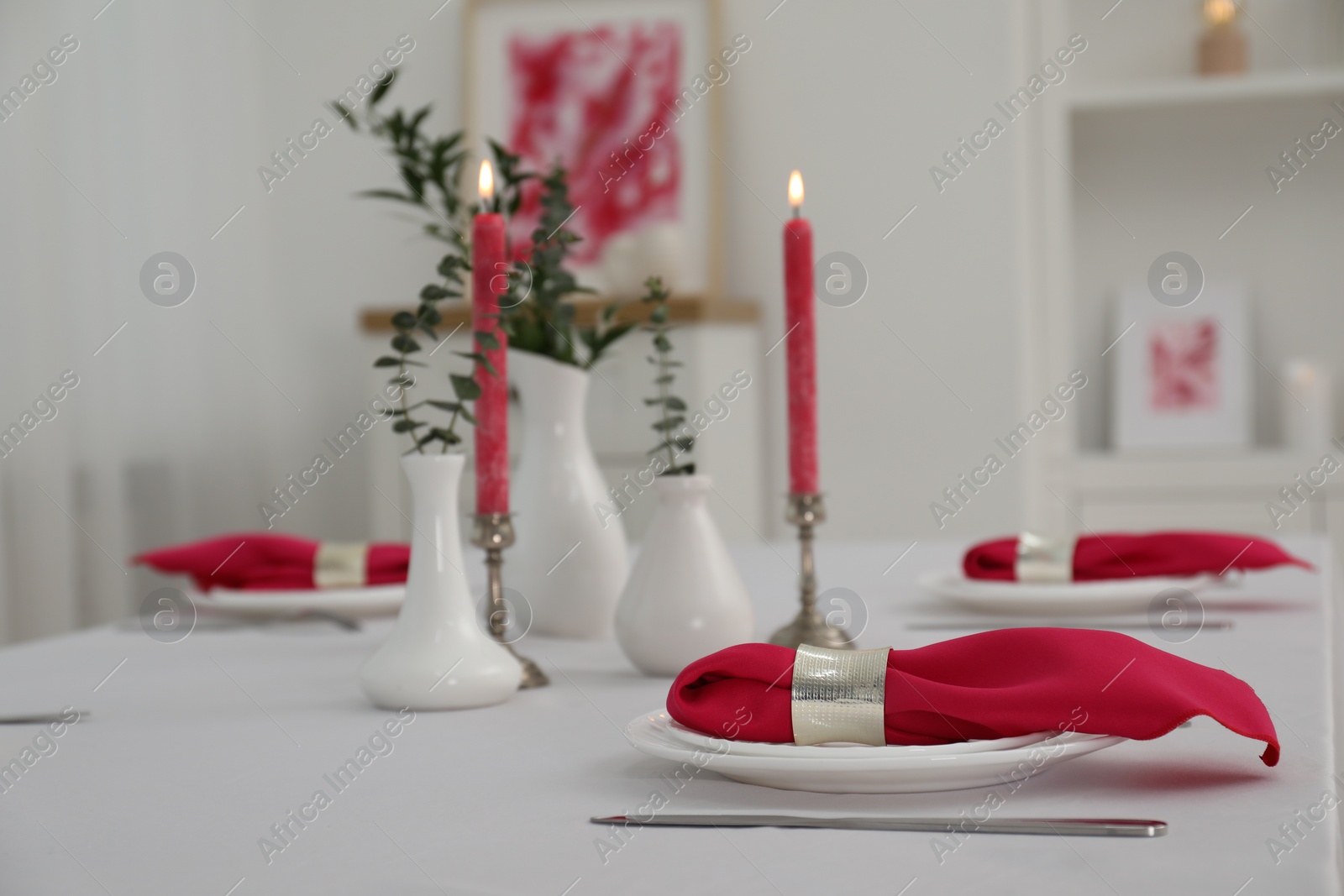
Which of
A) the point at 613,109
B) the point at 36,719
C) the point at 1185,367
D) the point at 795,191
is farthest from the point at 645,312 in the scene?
the point at 36,719

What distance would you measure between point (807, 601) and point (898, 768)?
1.14 feet

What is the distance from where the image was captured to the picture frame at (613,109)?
2.86 metres

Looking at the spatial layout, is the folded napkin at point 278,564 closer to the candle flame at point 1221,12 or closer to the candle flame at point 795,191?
the candle flame at point 795,191

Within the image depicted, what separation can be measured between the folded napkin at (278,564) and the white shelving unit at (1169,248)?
1889mm

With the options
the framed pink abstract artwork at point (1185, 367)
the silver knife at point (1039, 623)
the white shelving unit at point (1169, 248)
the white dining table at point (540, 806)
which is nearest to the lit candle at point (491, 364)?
the white dining table at point (540, 806)

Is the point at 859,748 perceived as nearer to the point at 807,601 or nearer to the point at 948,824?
the point at 948,824

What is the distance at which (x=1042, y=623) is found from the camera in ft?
3.21

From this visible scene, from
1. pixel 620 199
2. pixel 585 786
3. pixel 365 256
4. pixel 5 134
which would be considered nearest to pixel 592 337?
pixel 585 786

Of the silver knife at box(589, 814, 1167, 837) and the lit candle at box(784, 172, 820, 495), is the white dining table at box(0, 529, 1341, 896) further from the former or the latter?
the lit candle at box(784, 172, 820, 495)

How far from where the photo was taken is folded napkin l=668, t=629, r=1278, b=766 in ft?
1.68

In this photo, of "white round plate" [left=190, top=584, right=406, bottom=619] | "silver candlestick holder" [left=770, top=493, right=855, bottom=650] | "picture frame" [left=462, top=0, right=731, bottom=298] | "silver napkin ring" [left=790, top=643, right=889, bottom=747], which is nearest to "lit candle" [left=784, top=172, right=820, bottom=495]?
"silver candlestick holder" [left=770, top=493, right=855, bottom=650]

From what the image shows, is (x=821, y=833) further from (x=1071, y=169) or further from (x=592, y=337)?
(x=1071, y=169)

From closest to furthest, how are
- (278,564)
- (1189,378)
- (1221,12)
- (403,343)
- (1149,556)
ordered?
(403,343), (1149,556), (278,564), (1221,12), (1189,378)

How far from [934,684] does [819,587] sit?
2.22 ft
